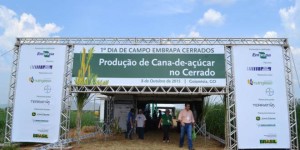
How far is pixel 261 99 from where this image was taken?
11555 mm

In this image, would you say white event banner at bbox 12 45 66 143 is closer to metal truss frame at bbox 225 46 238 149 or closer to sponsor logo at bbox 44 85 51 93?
sponsor logo at bbox 44 85 51 93

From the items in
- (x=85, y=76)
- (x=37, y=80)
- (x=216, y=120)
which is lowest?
(x=216, y=120)

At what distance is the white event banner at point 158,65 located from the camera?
11961 mm

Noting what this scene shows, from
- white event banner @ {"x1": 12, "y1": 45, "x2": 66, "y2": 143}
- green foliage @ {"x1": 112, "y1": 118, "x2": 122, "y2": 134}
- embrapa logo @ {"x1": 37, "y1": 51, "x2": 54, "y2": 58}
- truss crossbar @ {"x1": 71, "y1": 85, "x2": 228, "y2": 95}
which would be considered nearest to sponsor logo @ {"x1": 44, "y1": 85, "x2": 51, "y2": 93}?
white event banner @ {"x1": 12, "y1": 45, "x2": 66, "y2": 143}

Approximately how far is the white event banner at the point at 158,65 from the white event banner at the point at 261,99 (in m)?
0.75

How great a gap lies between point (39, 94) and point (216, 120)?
1039 cm

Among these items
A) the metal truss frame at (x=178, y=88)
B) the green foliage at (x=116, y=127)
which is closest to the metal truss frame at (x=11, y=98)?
the metal truss frame at (x=178, y=88)

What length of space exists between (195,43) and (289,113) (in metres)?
4.16

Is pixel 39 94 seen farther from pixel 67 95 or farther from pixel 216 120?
pixel 216 120

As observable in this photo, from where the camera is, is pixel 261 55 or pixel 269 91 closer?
pixel 269 91

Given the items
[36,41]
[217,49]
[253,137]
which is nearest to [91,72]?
[36,41]

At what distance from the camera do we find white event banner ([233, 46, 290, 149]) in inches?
450

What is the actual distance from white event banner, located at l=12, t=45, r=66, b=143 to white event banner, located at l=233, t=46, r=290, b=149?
6.59 meters

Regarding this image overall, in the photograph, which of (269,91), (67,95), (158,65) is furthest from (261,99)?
(67,95)
